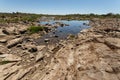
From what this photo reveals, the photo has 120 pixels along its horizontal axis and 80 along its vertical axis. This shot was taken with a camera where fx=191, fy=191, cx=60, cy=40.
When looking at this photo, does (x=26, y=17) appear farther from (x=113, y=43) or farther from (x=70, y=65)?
(x=70, y=65)

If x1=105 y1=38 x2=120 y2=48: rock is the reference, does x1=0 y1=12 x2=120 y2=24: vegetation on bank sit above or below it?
below

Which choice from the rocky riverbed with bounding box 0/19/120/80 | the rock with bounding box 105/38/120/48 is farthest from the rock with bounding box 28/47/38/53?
the rock with bounding box 105/38/120/48

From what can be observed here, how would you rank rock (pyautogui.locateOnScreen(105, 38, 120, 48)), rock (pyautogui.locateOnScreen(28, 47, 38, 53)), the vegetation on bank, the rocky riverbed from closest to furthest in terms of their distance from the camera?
the rocky riverbed < rock (pyautogui.locateOnScreen(105, 38, 120, 48)) < rock (pyautogui.locateOnScreen(28, 47, 38, 53)) < the vegetation on bank

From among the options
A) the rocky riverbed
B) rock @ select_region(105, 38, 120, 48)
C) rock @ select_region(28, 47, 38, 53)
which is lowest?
rock @ select_region(28, 47, 38, 53)

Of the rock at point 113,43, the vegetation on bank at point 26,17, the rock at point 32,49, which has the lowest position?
the vegetation on bank at point 26,17

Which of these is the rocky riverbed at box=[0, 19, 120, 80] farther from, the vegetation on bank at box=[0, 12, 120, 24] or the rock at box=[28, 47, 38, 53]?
the vegetation on bank at box=[0, 12, 120, 24]

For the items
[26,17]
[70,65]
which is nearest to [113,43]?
[70,65]

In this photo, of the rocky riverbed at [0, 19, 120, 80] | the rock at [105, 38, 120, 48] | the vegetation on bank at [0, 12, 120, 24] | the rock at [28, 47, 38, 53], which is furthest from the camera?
the vegetation on bank at [0, 12, 120, 24]

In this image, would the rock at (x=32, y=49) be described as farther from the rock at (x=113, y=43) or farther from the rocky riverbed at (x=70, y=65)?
the rock at (x=113, y=43)

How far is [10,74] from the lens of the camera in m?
16.9

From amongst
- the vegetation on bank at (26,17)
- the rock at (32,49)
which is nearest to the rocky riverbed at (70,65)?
the rock at (32,49)

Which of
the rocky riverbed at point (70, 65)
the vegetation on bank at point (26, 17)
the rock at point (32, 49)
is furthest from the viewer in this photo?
the vegetation on bank at point (26, 17)

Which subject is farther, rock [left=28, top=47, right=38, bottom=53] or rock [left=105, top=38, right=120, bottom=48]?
rock [left=28, top=47, right=38, bottom=53]

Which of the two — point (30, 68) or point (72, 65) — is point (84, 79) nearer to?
point (72, 65)
